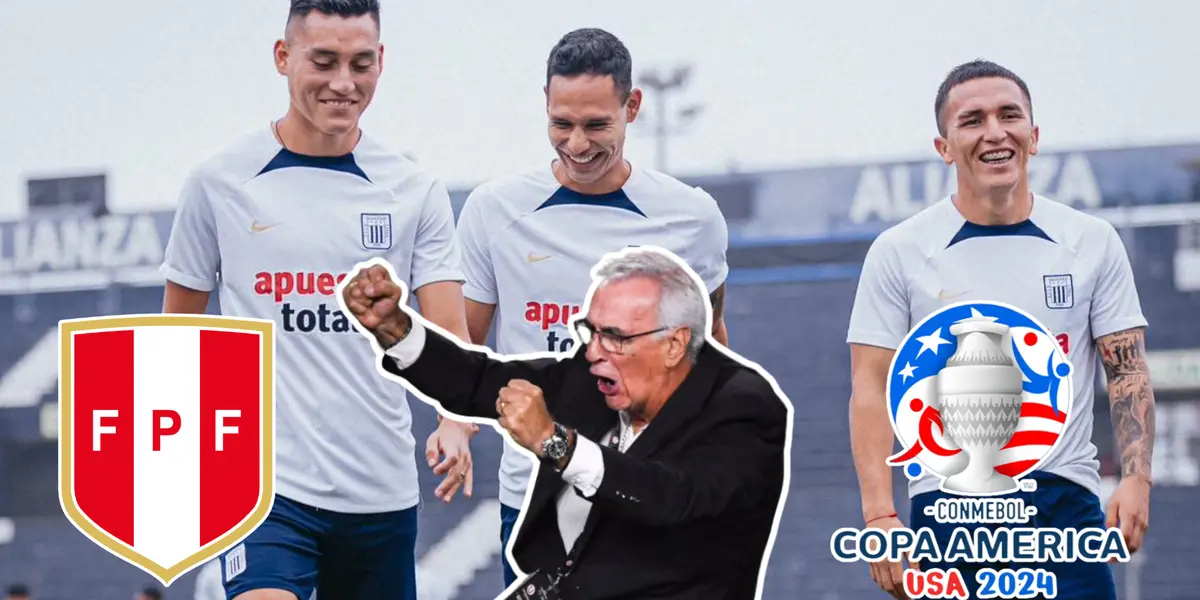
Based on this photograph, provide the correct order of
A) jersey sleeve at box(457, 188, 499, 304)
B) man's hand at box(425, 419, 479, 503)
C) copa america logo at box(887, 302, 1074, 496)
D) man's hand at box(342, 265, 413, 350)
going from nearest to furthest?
man's hand at box(342, 265, 413, 350) < man's hand at box(425, 419, 479, 503) < copa america logo at box(887, 302, 1074, 496) < jersey sleeve at box(457, 188, 499, 304)

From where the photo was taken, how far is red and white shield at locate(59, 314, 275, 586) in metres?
3.52

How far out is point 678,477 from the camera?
2311 millimetres

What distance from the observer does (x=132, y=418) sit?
3.72 m

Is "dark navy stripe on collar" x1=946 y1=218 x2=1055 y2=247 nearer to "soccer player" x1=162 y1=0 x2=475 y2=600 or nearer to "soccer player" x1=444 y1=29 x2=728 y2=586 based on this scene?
"soccer player" x1=444 y1=29 x2=728 y2=586

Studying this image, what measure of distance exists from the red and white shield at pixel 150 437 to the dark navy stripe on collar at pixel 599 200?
0.78m

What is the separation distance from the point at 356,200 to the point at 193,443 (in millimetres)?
806

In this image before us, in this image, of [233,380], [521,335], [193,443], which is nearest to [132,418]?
[193,443]

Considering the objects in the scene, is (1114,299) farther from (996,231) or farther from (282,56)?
(282,56)

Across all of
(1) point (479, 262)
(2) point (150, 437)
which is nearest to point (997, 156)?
(1) point (479, 262)

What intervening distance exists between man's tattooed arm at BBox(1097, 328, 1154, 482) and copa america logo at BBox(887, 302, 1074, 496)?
10 cm

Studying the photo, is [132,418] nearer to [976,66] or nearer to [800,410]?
[976,66]

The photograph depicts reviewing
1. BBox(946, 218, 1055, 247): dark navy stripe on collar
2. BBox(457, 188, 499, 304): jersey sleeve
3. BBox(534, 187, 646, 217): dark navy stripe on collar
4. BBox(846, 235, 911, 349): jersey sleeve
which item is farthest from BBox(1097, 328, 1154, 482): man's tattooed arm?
BBox(457, 188, 499, 304): jersey sleeve

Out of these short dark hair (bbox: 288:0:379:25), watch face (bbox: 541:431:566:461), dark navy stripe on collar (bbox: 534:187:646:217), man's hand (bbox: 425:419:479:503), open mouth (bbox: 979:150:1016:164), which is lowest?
man's hand (bbox: 425:419:479:503)

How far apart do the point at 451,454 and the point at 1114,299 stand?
138cm
